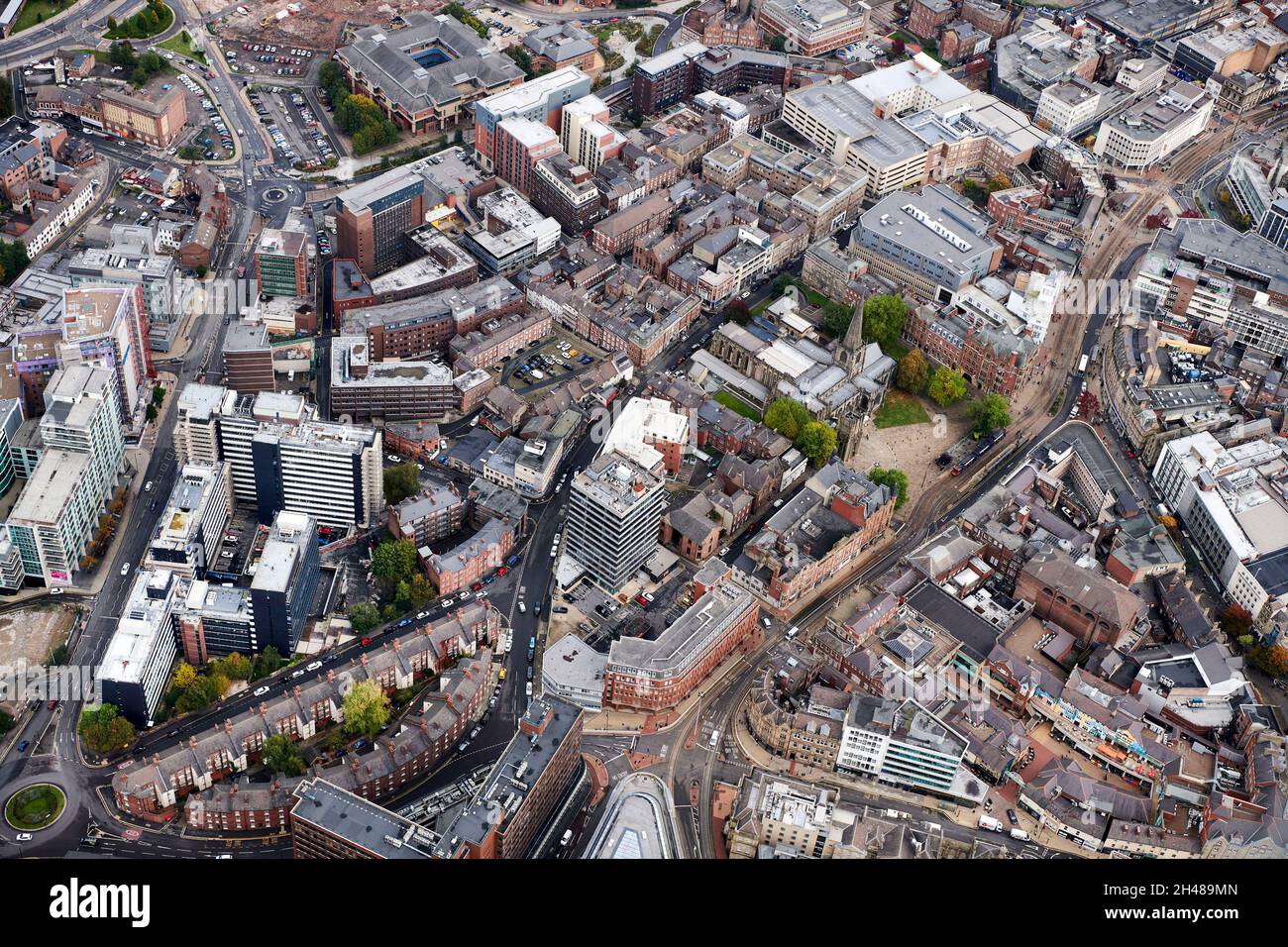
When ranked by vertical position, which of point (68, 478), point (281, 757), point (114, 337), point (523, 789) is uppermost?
point (114, 337)

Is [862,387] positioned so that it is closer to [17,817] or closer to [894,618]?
[894,618]

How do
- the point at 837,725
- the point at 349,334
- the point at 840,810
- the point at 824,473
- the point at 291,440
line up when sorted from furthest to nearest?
the point at 349,334
the point at 824,473
the point at 291,440
the point at 837,725
the point at 840,810

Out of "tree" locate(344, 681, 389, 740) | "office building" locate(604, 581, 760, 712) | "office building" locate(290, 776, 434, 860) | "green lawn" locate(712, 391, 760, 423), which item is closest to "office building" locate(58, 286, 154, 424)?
"tree" locate(344, 681, 389, 740)

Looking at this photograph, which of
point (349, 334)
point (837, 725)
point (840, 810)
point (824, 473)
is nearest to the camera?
Result: point (840, 810)

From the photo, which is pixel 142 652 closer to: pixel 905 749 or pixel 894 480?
pixel 905 749

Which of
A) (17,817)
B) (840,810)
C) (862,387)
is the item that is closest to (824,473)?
(862,387)

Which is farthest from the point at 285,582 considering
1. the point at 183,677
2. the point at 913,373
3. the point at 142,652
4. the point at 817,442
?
the point at 913,373
